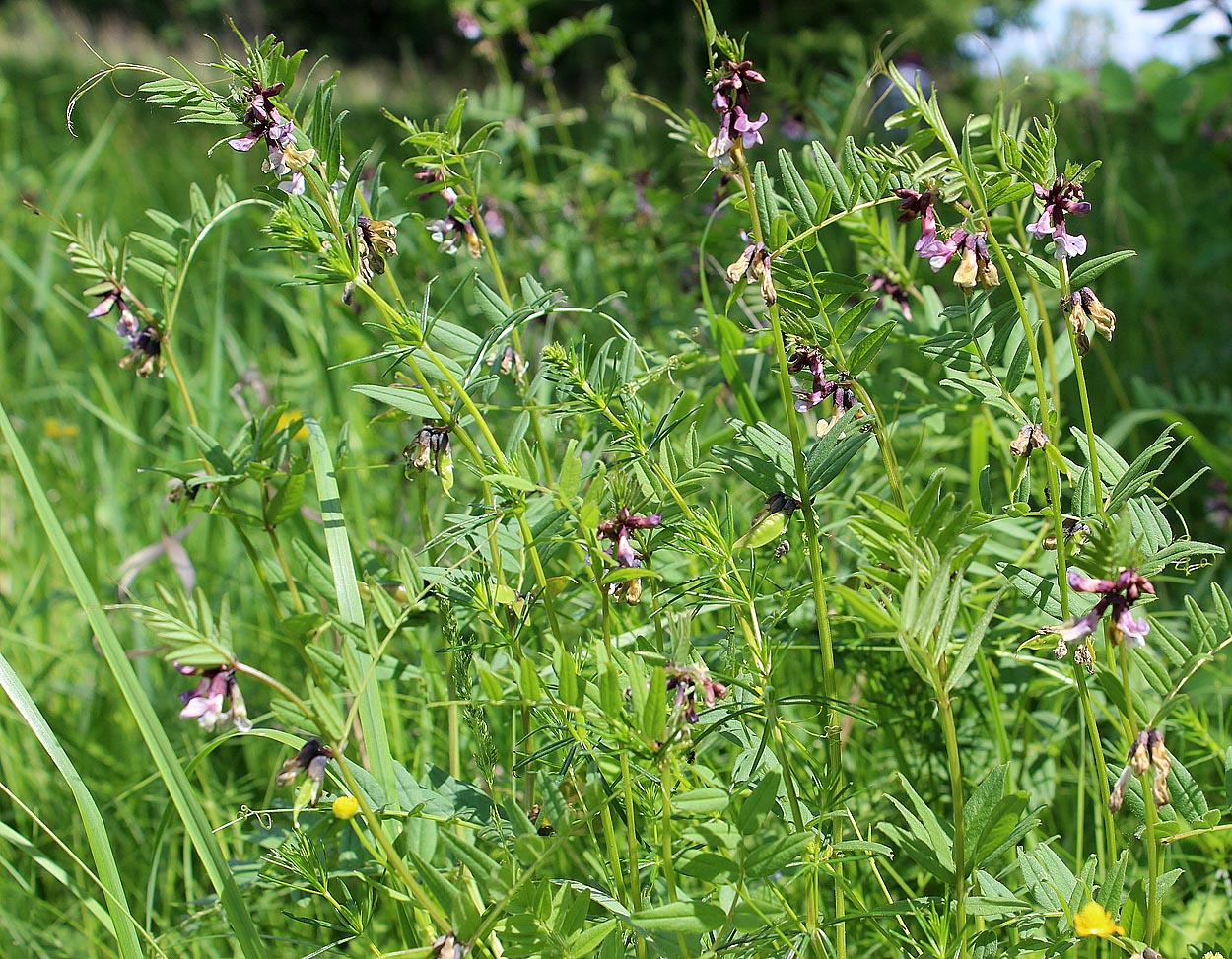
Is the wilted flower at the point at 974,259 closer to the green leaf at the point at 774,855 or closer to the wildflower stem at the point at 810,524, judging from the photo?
the wildflower stem at the point at 810,524

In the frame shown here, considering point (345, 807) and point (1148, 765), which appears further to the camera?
point (345, 807)

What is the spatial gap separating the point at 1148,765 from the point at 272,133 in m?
0.97

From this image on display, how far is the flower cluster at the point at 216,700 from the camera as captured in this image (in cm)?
90

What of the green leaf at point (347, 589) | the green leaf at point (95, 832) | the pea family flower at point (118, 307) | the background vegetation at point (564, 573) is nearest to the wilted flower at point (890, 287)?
the background vegetation at point (564, 573)

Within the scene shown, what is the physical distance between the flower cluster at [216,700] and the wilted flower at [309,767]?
0.05 metres

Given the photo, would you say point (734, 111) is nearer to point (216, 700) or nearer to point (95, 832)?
point (216, 700)

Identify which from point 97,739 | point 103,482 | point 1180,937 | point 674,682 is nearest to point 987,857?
point 674,682

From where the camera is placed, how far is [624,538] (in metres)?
1.04

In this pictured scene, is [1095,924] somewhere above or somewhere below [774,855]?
below

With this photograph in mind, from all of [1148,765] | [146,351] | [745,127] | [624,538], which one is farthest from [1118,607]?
[146,351]

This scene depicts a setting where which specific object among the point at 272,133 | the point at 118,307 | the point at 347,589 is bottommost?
the point at 347,589

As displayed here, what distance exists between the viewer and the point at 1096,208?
12.2ft

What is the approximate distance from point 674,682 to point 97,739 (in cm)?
145

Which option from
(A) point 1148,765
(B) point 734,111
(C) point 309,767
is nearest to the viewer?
(A) point 1148,765
